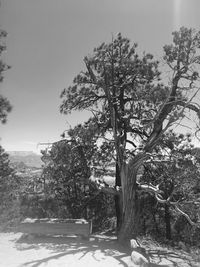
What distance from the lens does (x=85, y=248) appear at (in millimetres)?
7035

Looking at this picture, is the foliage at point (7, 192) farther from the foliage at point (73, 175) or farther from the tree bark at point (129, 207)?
the tree bark at point (129, 207)

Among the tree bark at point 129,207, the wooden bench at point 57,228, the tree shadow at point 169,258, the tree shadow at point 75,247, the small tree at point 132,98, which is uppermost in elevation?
the small tree at point 132,98

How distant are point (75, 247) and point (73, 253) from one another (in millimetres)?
649

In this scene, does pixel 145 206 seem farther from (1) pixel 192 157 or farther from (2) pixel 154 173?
(1) pixel 192 157

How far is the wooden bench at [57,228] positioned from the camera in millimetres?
8016

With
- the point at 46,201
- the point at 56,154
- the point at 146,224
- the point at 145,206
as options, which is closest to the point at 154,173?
the point at 145,206

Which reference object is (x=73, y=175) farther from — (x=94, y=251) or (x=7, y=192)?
(x=7, y=192)

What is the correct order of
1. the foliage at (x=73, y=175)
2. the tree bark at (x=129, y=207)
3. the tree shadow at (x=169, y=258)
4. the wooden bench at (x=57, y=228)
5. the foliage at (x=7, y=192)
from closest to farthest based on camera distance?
the tree shadow at (x=169, y=258), the tree bark at (x=129, y=207), the wooden bench at (x=57, y=228), the foliage at (x=73, y=175), the foliage at (x=7, y=192)

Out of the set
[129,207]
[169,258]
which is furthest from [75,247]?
[169,258]

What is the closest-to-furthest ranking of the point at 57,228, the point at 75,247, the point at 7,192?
1. the point at 75,247
2. the point at 57,228
3. the point at 7,192

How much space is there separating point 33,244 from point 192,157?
6192 millimetres

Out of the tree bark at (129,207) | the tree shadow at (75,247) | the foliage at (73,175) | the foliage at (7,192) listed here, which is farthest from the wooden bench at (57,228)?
the foliage at (7,192)

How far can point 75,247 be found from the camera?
280 inches

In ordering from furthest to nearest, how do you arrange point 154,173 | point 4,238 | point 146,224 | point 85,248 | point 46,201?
point 146,224
point 46,201
point 154,173
point 4,238
point 85,248
